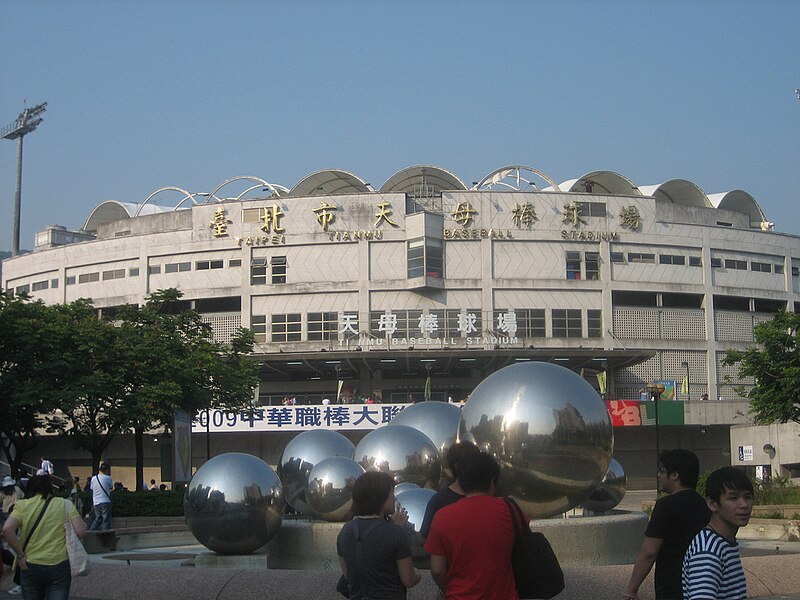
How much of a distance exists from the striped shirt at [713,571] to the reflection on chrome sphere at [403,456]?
29.6 ft

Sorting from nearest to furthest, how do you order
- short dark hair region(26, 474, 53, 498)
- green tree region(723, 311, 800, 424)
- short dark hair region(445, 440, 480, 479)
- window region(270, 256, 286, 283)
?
1. short dark hair region(445, 440, 480, 479)
2. short dark hair region(26, 474, 53, 498)
3. green tree region(723, 311, 800, 424)
4. window region(270, 256, 286, 283)

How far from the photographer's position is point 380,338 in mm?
59250

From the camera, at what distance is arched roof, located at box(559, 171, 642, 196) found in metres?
64.8

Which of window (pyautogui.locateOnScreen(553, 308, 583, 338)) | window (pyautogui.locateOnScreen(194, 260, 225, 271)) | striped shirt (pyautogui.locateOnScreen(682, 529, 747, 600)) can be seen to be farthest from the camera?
window (pyautogui.locateOnScreen(194, 260, 225, 271))

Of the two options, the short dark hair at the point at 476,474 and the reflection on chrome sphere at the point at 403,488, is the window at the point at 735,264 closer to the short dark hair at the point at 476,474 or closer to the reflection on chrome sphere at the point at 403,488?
the reflection on chrome sphere at the point at 403,488

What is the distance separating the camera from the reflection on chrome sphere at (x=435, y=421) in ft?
52.3

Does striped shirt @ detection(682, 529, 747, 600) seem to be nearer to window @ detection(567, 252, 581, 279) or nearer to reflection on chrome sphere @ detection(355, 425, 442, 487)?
reflection on chrome sphere @ detection(355, 425, 442, 487)

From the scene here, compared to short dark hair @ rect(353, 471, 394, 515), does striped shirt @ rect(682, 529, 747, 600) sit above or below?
below

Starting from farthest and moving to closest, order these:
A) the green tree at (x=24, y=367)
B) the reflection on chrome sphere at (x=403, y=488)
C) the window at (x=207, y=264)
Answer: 1. the window at (x=207, y=264)
2. the green tree at (x=24, y=367)
3. the reflection on chrome sphere at (x=403, y=488)

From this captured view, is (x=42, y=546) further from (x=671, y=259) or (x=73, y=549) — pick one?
(x=671, y=259)

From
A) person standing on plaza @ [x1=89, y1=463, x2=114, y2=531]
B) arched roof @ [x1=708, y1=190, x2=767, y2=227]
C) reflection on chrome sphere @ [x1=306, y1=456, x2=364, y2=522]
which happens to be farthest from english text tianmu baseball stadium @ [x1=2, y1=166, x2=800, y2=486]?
reflection on chrome sphere @ [x1=306, y1=456, x2=364, y2=522]

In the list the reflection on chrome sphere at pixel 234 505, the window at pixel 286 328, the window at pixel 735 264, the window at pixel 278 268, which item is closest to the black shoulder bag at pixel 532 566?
the reflection on chrome sphere at pixel 234 505

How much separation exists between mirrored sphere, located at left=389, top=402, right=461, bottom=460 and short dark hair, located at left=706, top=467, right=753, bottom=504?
1024 cm

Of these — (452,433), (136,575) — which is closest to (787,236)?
(452,433)
